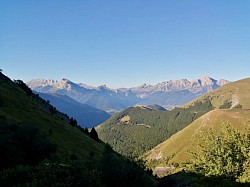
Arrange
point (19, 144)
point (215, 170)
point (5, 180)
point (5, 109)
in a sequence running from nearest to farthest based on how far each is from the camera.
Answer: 1. point (5, 180)
2. point (215, 170)
3. point (19, 144)
4. point (5, 109)

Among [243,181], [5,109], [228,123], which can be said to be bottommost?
[243,181]

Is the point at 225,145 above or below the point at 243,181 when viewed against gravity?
above

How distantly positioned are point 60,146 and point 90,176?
41032mm

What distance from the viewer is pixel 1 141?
43344 millimetres

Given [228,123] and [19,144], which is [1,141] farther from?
[228,123]

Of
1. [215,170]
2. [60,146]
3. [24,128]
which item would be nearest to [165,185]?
[60,146]

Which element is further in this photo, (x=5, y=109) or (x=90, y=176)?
(x=5, y=109)

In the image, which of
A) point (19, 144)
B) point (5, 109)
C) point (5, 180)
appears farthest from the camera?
point (5, 109)

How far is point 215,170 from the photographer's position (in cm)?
3534

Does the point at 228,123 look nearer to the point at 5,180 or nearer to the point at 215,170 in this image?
the point at 215,170

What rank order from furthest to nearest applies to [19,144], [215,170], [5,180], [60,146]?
[60,146]
[19,144]
[215,170]
[5,180]

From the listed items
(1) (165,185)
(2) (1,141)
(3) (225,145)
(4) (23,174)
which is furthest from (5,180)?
(1) (165,185)

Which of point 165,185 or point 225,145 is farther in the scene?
point 165,185

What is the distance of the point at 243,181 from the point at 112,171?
17246 millimetres
